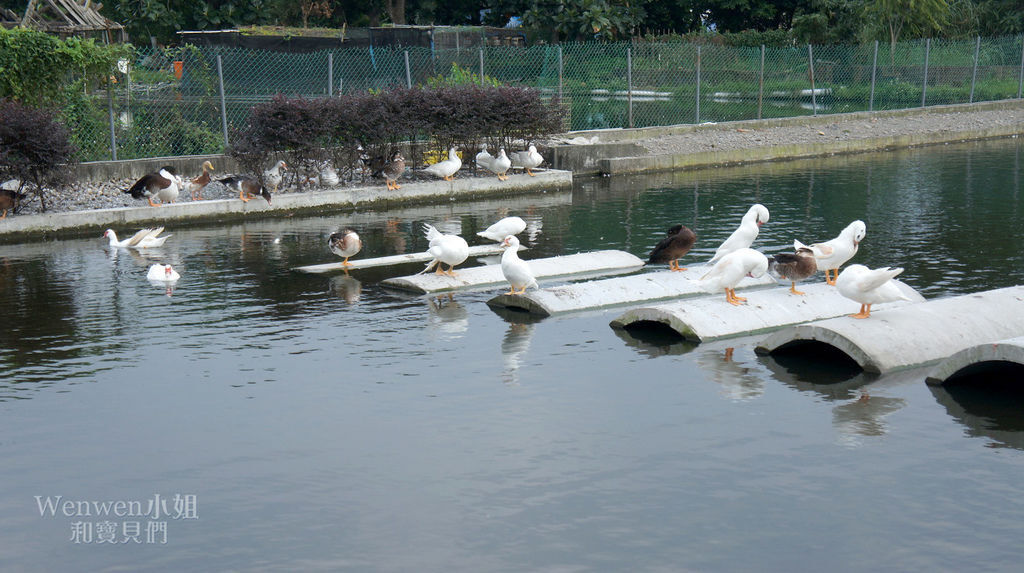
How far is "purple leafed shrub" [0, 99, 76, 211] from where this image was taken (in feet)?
57.0

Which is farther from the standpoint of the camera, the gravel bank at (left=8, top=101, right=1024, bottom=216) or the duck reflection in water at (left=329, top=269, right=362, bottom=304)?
the gravel bank at (left=8, top=101, right=1024, bottom=216)

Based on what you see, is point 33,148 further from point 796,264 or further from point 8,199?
point 796,264

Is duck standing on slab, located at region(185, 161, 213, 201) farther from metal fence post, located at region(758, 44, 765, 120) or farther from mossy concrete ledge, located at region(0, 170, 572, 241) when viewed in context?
metal fence post, located at region(758, 44, 765, 120)

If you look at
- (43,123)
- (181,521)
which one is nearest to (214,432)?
(181,521)

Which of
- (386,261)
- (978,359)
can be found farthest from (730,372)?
(386,261)

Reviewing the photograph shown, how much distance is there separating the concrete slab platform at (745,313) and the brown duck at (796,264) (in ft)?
0.82

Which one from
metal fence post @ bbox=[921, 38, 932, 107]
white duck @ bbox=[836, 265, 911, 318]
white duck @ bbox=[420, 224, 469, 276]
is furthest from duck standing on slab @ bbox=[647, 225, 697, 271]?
metal fence post @ bbox=[921, 38, 932, 107]

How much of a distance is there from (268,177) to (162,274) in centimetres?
638

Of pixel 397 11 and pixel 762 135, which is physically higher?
pixel 397 11

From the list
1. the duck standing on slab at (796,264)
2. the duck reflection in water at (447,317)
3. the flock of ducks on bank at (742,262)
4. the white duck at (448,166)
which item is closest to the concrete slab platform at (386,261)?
the flock of ducks on bank at (742,262)

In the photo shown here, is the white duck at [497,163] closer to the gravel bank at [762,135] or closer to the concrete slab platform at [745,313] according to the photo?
the gravel bank at [762,135]

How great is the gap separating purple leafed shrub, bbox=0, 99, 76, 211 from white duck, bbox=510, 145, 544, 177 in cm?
845

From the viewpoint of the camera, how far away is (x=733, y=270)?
35.4ft

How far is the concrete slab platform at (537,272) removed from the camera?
42.7ft
